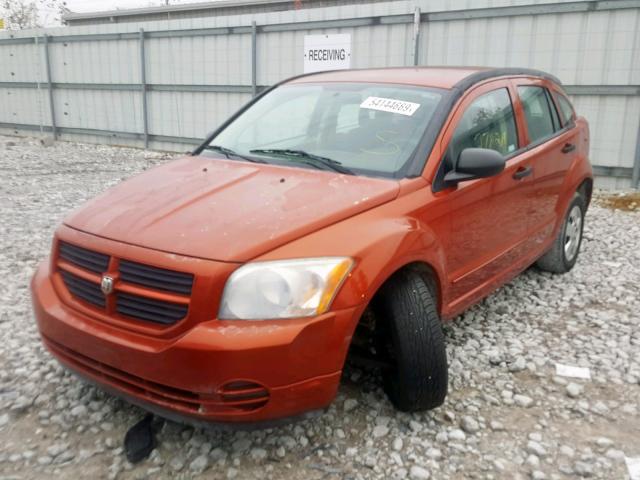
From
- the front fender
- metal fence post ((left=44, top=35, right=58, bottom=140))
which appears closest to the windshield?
the front fender

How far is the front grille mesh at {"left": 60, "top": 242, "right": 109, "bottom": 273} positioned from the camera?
235cm

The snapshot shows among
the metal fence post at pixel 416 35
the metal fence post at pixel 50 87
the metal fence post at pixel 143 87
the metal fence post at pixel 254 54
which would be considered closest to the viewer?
the metal fence post at pixel 416 35

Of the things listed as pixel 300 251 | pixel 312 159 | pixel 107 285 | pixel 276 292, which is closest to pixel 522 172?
pixel 312 159

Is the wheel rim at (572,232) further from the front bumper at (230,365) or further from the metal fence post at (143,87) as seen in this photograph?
the metal fence post at (143,87)

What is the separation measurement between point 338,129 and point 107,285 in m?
1.57

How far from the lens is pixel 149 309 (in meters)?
2.19

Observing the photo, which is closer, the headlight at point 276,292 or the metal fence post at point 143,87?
the headlight at point 276,292

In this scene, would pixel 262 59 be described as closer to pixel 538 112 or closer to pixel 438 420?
pixel 538 112

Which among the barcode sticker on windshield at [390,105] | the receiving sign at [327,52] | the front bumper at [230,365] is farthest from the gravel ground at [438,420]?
the receiving sign at [327,52]

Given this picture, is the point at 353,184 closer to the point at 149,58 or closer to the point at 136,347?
the point at 136,347

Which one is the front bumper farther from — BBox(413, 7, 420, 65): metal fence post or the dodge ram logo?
BBox(413, 7, 420, 65): metal fence post

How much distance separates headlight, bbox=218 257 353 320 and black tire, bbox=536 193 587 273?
9.91 ft

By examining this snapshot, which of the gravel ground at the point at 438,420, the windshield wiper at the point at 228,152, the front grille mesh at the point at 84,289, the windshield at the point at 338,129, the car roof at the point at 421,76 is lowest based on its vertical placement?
the gravel ground at the point at 438,420

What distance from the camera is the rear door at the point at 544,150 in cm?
388
